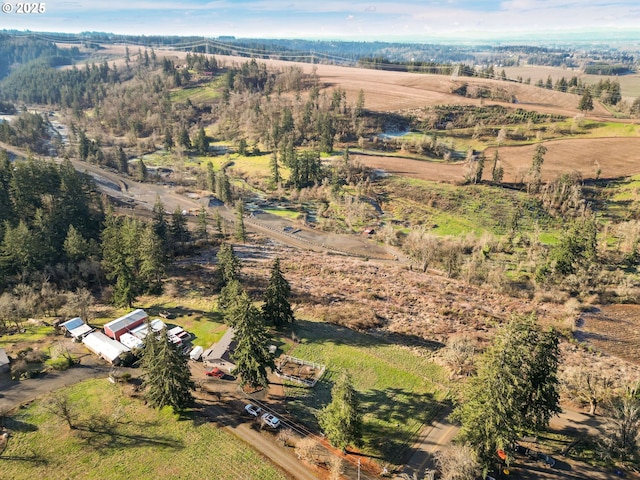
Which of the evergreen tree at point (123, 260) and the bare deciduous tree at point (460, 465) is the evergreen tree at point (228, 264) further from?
the bare deciduous tree at point (460, 465)

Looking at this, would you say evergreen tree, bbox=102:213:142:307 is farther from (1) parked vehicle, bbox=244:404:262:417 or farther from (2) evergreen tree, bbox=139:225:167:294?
(1) parked vehicle, bbox=244:404:262:417

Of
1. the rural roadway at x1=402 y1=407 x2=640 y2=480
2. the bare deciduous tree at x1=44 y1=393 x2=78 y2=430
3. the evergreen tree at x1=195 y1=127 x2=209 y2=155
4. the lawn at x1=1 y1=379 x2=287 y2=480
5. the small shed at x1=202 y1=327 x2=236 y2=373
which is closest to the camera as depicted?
the lawn at x1=1 y1=379 x2=287 y2=480

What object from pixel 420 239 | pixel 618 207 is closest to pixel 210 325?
pixel 420 239

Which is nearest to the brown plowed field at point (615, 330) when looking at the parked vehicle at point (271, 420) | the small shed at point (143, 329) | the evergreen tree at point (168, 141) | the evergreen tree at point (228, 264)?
the parked vehicle at point (271, 420)

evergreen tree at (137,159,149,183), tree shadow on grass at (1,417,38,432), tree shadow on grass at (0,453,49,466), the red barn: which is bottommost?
tree shadow on grass at (0,453,49,466)

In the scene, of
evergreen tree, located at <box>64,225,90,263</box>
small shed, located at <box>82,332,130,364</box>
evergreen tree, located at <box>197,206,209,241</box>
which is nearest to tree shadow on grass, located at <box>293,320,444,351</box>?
small shed, located at <box>82,332,130,364</box>
